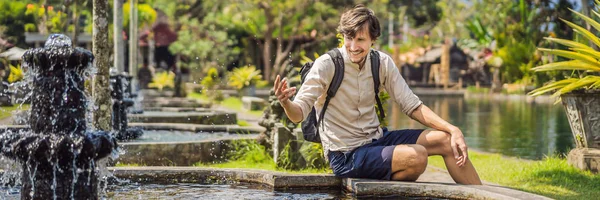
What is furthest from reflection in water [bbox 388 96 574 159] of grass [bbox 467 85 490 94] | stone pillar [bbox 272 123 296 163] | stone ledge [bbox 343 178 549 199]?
grass [bbox 467 85 490 94]

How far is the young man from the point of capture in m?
5.48

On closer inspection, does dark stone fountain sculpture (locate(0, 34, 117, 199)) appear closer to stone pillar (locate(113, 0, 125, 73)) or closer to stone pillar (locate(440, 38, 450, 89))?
stone pillar (locate(113, 0, 125, 73))

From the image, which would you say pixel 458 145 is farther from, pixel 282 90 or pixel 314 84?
pixel 282 90

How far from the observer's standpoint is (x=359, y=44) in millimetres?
5504

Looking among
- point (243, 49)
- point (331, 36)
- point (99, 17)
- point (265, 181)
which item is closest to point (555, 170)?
point (265, 181)

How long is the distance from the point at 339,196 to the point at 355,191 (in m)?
0.15

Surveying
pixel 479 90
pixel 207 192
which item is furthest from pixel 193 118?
pixel 479 90

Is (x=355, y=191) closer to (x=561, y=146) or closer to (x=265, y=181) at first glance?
(x=265, y=181)

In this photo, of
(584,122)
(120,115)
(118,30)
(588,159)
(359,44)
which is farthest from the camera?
(118,30)

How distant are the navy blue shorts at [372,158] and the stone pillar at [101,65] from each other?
17.6 feet

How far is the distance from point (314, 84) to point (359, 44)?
346mm

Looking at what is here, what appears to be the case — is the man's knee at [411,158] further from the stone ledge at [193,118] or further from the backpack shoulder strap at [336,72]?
the stone ledge at [193,118]

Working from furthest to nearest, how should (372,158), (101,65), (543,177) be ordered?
(101,65), (543,177), (372,158)

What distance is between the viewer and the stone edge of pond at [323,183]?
5.39 metres
